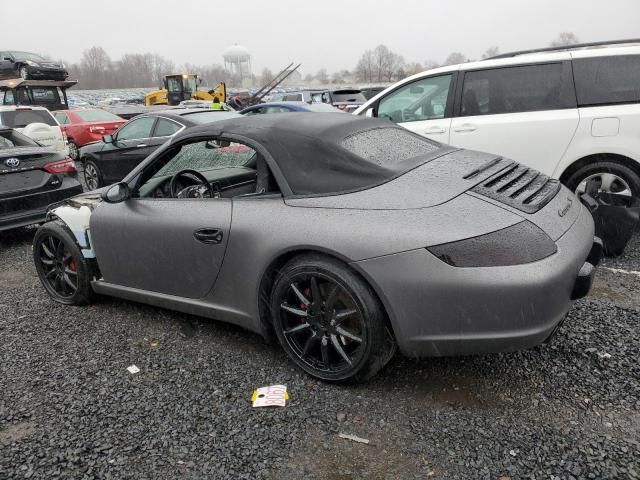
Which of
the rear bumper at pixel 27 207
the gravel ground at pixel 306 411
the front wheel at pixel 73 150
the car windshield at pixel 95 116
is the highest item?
the car windshield at pixel 95 116

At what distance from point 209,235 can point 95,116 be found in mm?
12756

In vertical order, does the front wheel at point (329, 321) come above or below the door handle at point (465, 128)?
below

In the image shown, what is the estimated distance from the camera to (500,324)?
89.0 inches

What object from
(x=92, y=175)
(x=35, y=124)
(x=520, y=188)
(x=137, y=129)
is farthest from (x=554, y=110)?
(x=35, y=124)

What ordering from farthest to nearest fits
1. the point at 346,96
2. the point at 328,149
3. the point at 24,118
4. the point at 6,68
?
the point at 6,68 → the point at 346,96 → the point at 24,118 → the point at 328,149

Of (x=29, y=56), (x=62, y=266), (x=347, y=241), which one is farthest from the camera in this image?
(x=29, y=56)

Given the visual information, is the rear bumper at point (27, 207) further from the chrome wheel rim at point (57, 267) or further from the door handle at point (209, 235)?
the door handle at point (209, 235)

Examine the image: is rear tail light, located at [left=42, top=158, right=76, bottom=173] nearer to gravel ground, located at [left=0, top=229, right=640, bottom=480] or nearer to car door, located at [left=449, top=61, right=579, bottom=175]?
gravel ground, located at [left=0, top=229, right=640, bottom=480]

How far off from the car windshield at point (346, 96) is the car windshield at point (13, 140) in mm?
12988

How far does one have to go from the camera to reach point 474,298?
2.24 meters

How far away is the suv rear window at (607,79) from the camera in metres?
4.62

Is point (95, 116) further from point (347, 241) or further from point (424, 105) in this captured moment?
point (347, 241)

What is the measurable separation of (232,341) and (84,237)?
4.68 ft

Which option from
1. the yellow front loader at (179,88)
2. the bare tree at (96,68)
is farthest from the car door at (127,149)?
the bare tree at (96,68)
